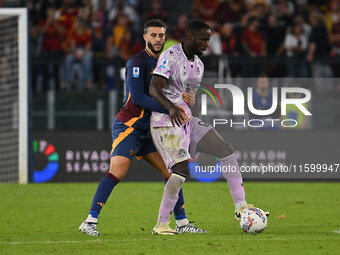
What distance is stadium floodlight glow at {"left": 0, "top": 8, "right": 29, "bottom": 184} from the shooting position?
44.8 ft

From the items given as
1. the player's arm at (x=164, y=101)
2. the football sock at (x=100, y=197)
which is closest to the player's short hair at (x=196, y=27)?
the player's arm at (x=164, y=101)

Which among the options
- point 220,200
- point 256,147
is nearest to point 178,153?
point 220,200

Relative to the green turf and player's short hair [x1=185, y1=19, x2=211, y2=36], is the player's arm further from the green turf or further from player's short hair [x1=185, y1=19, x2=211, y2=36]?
the green turf

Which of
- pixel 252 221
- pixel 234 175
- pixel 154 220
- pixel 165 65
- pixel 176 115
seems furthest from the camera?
pixel 154 220

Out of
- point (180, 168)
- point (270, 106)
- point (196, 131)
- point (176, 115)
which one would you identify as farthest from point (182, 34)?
point (176, 115)

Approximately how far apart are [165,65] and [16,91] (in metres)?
7.42

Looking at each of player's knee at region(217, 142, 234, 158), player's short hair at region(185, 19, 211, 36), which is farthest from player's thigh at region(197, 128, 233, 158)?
player's short hair at region(185, 19, 211, 36)

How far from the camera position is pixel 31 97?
547 inches

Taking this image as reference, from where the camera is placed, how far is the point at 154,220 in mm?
8969

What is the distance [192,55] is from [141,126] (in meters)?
0.82

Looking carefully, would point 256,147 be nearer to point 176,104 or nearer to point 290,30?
point 290,30

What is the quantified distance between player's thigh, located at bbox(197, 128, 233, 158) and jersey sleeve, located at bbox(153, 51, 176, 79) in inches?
29.4

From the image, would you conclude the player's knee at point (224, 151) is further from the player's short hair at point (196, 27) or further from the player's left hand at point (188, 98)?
the player's short hair at point (196, 27)

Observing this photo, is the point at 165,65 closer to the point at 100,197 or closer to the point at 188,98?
the point at 188,98
